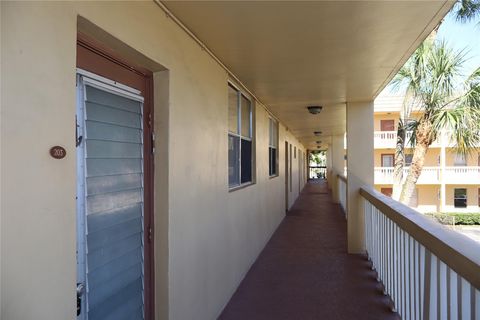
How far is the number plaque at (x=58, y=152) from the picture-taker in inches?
52.1

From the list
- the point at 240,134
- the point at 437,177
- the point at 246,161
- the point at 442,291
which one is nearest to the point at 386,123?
the point at 437,177

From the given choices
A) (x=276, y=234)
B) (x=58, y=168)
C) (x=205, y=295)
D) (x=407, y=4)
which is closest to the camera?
(x=58, y=168)

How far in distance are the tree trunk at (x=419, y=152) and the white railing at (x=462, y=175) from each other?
12.8m

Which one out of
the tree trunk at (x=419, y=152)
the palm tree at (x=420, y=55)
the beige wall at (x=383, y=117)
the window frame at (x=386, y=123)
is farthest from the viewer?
the window frame at (x=386, y=123)

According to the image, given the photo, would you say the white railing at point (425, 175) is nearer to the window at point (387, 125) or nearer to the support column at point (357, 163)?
the window at point (387, 125)

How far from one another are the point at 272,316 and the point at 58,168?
8.83ft

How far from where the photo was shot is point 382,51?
10.4 ft

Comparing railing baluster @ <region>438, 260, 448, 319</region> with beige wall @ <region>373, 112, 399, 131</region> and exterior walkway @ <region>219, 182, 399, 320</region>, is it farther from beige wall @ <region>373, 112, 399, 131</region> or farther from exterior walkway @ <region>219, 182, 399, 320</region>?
beige wall @ <region>373, 112, 399, 131</region>

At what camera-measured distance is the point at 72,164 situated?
144 centimetres

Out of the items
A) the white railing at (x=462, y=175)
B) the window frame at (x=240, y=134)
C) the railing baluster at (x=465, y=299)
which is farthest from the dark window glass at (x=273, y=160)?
the white railing at (x=462, y=175)

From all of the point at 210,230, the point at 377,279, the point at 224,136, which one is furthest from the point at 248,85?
the point at 377,279

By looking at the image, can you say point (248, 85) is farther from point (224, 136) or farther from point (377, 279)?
point (377, 279)

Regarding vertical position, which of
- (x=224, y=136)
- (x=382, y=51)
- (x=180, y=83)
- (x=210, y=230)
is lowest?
(x=210, y=230)

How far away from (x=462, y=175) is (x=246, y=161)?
19.0 m
